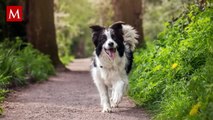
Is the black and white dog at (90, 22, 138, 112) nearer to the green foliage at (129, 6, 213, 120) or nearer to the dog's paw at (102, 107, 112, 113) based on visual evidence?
the dog's paw at (102, 107, 112, 113)

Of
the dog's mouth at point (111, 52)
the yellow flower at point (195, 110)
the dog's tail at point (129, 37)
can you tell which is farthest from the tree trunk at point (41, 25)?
the yellow flower at point (195, 110)

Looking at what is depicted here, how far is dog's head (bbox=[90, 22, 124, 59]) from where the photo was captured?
857cm

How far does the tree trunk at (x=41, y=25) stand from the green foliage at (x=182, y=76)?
10.5 metres

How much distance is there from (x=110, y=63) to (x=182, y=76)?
165 cm

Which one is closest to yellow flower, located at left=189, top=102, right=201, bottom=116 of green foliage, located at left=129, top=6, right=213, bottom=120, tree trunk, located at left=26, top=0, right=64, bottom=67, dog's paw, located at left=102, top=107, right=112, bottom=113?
green foliage, located at left=129, top=6, right=213, bottom=120

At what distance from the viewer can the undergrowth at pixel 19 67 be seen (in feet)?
38.9

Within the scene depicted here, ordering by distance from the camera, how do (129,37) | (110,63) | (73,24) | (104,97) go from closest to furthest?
(104,97) → (110,63) → (129,37) → (73,24)

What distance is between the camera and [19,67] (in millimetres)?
13367

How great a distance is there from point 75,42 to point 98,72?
58544mm

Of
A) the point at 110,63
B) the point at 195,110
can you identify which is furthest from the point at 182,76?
the point at 195,110

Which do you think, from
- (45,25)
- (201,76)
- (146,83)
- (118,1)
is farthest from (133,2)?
(201,76)

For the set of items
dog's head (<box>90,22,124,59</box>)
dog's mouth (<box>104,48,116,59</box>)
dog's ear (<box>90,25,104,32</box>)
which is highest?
dog's ear (<box>90,25,104,32</box>)

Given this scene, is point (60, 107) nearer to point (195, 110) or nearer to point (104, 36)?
point (104, 36)

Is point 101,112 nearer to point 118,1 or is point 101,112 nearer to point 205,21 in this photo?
point 205,21
